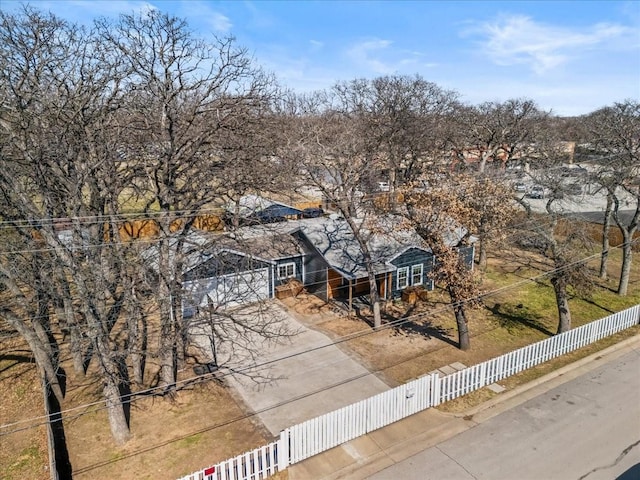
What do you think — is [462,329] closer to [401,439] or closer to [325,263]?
[401,439]

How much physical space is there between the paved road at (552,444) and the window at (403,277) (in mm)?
9089

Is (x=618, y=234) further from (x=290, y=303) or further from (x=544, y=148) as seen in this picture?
(x=290, y=303)

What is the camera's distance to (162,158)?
13023 millimetres

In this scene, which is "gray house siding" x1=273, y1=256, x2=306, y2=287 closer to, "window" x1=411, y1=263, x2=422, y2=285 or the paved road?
"window" x1=411, y1=263, x2=422, y2=285

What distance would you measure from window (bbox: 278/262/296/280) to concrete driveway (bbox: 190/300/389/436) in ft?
17.5

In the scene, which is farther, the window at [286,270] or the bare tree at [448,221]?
the window at [286,270]

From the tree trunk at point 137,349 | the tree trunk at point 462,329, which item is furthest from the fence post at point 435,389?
the tree trunk at point 137,349

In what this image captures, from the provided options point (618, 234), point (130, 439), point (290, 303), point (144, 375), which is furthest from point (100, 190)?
point (618, 234)

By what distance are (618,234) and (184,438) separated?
99.1ft

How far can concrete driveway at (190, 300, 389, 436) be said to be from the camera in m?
13.0

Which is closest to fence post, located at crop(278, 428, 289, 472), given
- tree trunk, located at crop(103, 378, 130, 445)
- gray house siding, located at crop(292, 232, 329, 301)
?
tree trunk, located at crop(103, 378, 130, 445)

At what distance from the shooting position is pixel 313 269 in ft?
73.0

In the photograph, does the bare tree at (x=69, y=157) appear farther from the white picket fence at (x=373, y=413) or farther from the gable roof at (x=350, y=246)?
the gable roof at (x=350, y=246)

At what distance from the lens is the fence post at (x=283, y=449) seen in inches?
402
